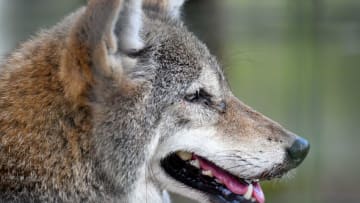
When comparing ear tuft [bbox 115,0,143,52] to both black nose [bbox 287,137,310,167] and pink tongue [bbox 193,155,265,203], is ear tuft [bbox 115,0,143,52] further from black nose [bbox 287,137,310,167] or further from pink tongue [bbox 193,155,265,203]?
black nose [bbox 287,137,310,167]

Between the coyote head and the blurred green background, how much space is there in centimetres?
260

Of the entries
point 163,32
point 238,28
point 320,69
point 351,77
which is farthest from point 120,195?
point 351,77

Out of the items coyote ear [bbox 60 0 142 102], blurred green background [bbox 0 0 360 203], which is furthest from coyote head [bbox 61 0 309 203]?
blurred green background [bbox 0 0 360 203]

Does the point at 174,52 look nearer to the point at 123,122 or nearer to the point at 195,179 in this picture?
the point at 123,122

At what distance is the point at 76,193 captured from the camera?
3.23 meters

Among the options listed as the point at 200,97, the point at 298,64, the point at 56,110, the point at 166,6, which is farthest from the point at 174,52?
the point at 298,64

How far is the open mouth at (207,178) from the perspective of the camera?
3.52 metres

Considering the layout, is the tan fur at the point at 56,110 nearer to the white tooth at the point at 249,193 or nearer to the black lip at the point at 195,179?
the black lip at the point at 195,179

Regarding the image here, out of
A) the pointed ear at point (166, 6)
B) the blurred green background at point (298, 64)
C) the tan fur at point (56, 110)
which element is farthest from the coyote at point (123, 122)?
the blurred green background at point (298, 64)

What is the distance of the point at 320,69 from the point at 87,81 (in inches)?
175

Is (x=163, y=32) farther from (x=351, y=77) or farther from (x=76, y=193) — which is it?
(x=351, y=77)

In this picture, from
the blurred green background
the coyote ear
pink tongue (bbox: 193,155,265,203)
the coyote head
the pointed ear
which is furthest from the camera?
the blurred green background

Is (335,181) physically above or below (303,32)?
below

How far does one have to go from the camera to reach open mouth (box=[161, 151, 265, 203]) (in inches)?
138
